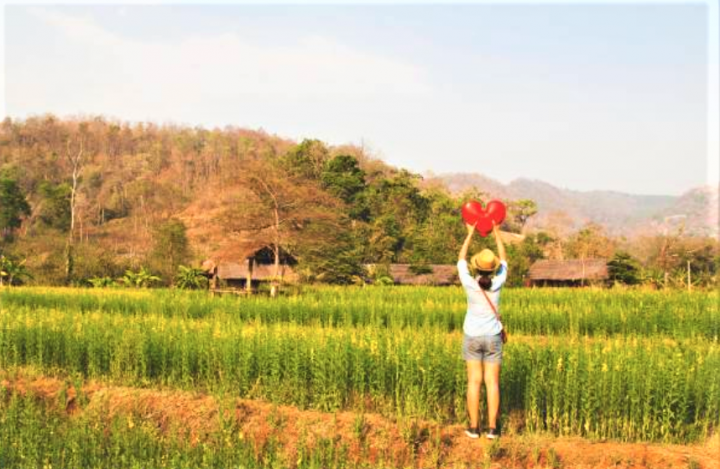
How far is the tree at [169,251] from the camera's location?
41.4m

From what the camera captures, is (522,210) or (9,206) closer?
(9,206)

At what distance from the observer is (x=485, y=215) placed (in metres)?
7.05

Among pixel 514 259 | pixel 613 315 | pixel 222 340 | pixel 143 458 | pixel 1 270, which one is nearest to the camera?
pixel 143 458

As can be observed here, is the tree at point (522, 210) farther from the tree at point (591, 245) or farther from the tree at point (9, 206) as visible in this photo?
the tree at point (9, 206)

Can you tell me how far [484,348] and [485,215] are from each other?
1355 mm

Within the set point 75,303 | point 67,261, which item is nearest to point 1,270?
point 67,261

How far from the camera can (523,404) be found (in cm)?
820

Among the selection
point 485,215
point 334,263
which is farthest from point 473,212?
point 334,263

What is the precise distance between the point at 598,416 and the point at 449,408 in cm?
171

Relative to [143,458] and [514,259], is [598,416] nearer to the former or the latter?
[143,458]

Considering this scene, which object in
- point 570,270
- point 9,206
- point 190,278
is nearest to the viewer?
point 190,278

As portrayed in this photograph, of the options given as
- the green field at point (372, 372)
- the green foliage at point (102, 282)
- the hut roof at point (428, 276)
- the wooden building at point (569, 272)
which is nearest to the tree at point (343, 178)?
the hut roof at point (428, 276)

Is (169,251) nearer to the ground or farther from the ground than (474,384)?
farther from the ground

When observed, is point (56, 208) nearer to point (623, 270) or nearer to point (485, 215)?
point (623, 270)
